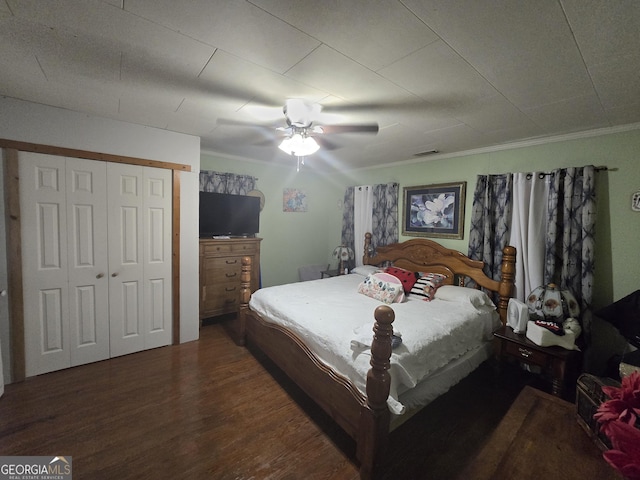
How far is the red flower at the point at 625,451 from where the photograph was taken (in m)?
0.52

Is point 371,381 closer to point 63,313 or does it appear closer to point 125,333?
point 125,333

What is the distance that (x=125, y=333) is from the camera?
275cm

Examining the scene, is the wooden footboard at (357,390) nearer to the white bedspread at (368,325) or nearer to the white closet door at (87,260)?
the white bedspread at (368,325)

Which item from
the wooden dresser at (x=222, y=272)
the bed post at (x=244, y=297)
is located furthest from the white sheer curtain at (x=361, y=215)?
the bed post at (x=244, y=297)

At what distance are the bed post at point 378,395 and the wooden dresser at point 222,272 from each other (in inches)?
107

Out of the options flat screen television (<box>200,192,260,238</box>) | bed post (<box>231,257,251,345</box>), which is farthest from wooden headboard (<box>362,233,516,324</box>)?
bed post (<box>231,257,251,345</box>)

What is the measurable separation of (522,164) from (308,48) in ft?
8.74

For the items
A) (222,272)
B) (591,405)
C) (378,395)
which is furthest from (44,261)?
(591,405)

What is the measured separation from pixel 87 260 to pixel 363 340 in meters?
2.72

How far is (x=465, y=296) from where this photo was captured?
2641mm

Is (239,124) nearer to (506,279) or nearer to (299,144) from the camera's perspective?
(299,144)

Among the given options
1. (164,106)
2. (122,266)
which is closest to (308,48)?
(164,106)

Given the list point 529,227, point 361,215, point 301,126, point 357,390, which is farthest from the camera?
point 361,215

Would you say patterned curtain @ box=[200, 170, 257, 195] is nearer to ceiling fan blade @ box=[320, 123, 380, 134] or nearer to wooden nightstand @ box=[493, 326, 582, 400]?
ceiling fan blade @ box=[320, 123, 380, 134]
